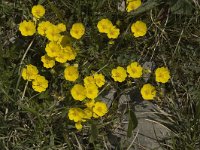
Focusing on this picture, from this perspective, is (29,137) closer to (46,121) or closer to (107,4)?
(46,121)

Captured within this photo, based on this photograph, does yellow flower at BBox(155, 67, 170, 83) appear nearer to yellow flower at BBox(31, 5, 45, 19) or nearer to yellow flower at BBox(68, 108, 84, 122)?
yellow flower at BBox(68, 108, 84, 122)

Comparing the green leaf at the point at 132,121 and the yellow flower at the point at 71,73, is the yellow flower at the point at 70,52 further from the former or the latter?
the green leaf at the point at 132,121

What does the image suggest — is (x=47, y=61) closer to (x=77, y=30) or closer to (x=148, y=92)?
(x=77, y=30)

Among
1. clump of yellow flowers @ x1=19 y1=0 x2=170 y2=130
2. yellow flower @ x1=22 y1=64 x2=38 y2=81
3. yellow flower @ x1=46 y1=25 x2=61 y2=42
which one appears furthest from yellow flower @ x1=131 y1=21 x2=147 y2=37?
yellow flower @ x1=22 y1=64 x2=38 y2=81

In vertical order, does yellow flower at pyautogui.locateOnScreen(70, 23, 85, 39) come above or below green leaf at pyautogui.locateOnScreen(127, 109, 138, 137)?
above

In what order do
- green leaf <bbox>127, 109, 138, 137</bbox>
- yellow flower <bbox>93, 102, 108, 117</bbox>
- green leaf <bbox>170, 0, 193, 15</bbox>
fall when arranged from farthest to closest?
1. green leaf <bbox>170, 0, 193, 15</bbox>
2. yellow flower <bbox>93, 102, 108, 117</bbox>
3. green leaf <bbox>127, 109, 138, 137</bbox>

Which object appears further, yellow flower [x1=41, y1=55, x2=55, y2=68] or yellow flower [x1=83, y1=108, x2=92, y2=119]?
yellow flower [x1=41, y1=55, x2=55, y2=68]

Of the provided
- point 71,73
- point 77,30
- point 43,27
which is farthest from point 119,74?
point 43,27
